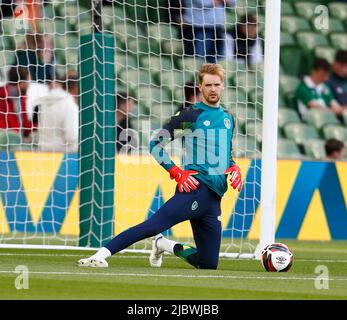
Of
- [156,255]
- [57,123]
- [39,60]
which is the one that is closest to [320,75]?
[39,60]

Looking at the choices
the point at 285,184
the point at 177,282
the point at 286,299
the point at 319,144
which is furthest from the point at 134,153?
the point at 286,299

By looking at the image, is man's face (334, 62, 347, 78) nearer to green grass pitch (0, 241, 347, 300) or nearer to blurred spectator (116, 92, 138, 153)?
blurred spectator (116, 92, 138, 153)

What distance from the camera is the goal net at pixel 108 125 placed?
13742 mm

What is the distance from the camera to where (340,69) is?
2108 centimetres

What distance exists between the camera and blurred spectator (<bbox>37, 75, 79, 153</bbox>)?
52.2 ft

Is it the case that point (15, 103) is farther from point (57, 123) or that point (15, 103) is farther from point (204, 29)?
point (204, 29)

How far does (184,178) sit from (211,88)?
827 millimetres

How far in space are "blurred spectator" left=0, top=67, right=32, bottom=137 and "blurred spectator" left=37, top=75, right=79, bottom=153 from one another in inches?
9.1

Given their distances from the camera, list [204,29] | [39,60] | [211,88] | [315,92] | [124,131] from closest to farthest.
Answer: [211,88], [204,29], [124,131], [39,60], [315,92]

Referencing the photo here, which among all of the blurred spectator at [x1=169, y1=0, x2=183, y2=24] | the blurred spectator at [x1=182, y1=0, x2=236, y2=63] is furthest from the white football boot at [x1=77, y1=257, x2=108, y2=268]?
the blurred spectator at [x1=169, y1=0, x2=183, y2=24]

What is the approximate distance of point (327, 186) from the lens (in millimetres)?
16531

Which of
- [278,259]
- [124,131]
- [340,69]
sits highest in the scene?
[340,69]
